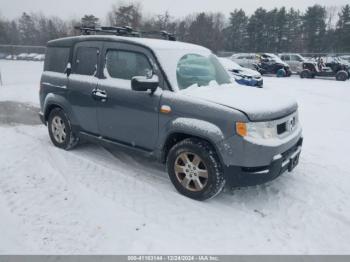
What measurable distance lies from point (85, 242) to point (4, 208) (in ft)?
4.20

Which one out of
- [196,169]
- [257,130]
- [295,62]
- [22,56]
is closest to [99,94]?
[196,169]

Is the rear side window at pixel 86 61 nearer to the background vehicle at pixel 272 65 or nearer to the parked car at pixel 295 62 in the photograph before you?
the background vehicle at pixel 272 65

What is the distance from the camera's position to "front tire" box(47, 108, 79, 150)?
18.2 ft

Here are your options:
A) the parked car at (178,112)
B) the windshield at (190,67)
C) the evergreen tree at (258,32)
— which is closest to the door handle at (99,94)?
the parked car at (178,112)

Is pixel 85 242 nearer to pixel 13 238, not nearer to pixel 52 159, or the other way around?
pixel 13 238

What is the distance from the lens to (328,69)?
20922 millimetres

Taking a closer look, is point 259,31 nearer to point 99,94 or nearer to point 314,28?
point 314,28

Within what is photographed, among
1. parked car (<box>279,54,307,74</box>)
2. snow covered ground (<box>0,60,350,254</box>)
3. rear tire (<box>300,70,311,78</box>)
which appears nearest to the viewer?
snow covered ground (<box>0,60,350,254</box>)

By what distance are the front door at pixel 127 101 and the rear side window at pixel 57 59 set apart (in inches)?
42.8

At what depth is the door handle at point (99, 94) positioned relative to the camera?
15.5 ft

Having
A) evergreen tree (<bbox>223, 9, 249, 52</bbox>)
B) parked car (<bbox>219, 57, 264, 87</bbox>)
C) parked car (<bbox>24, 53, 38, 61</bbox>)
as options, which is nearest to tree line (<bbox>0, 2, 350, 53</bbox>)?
evergreen tree (<bbox>223, 9, 249, 52</bbox>)

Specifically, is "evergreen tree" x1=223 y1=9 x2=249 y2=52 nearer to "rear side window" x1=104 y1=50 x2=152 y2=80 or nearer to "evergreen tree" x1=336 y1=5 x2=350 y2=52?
"evergreen tree" x1=336 y1=5 x2=350 y2=52

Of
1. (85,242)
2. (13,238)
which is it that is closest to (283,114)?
(85,242)

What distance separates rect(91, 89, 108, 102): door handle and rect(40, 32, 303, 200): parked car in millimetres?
16
